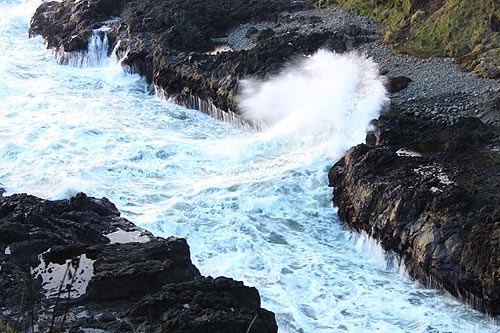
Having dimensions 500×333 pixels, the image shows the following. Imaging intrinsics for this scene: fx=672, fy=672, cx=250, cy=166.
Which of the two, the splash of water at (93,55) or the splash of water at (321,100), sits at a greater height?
the splash of water at (321,100)

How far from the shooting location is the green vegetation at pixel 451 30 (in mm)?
18375

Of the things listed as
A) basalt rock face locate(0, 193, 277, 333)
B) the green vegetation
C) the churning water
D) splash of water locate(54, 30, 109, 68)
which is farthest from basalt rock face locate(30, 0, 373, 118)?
basalt rock face locate(0, 193, 277, 333)

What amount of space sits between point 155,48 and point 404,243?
45.9ft

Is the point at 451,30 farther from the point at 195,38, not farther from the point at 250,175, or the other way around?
the point at 195,38

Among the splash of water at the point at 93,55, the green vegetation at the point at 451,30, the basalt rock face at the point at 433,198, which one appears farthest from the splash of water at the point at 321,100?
the splash of water at the point at 93,55

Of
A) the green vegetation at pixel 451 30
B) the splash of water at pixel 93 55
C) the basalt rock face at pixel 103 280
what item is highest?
the green vegetation at pixel 451 30

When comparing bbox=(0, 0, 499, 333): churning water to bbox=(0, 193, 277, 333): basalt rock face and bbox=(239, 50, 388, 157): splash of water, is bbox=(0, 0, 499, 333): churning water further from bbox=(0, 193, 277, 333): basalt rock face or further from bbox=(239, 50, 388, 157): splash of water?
bbox=(0, 193, 277, 333): basalt rock face

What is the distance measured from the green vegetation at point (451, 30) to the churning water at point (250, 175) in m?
1.91

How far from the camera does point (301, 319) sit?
34.8 feet

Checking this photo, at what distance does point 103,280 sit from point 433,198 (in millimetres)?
6166

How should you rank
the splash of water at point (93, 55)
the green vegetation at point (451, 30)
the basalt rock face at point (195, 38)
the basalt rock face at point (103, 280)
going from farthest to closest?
the splash of water at point (93, 55) < the basalt rock face at point (195, 38) < the green vegetation at point (451, 30) < the basalt rock face at point (103, 280)

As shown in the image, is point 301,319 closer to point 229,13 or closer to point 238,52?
point 238,52

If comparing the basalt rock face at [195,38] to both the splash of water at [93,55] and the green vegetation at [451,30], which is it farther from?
the green vegetation at [451,30]

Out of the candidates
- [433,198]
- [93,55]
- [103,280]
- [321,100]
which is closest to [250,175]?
[321,100]
